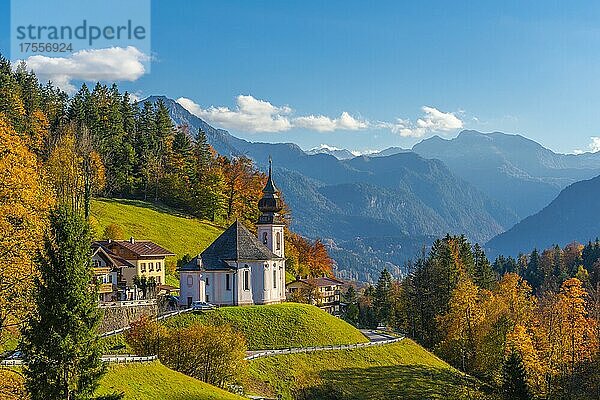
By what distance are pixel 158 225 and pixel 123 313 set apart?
40467 millimetres

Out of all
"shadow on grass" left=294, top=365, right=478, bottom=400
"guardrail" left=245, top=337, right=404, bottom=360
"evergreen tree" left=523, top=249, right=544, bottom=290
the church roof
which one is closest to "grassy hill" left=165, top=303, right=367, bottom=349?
"guardrail" left=245, top=337, right=404, bottom=360

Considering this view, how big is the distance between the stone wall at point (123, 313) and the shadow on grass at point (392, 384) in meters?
15.3

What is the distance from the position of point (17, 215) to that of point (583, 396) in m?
55.2

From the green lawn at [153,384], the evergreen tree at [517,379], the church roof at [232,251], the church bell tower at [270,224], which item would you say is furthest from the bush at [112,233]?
the evergreen tree at [517,379]

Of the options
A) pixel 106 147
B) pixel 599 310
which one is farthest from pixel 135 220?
pixel 599 310

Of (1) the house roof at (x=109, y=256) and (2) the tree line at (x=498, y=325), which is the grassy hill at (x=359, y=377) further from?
(1) the house roof at (x=109, y=256)

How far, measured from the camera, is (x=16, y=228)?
880 inches

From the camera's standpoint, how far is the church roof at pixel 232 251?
233ft

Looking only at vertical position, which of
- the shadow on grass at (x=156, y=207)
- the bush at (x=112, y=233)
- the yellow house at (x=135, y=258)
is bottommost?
the yellow house at (x=135, y=258)

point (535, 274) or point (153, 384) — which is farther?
point (535, 274)

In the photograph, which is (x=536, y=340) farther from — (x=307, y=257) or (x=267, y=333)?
(x=307, y=257)

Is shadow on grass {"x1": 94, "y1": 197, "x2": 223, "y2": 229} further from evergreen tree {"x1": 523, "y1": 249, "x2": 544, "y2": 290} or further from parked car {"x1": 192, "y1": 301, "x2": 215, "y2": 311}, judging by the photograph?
evergreen tree {"x1": 523, "y1": 249, "x2": 544, "y2": 290}

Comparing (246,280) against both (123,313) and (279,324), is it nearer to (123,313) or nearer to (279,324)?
(279,324)

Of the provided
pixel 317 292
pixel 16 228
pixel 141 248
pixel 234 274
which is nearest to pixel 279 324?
pixel 234 274
